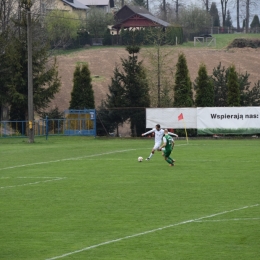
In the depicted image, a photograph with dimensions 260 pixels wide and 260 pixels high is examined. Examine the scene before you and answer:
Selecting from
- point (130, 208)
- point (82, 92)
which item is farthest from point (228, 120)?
point (130, 208)

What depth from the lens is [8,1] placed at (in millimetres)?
64562

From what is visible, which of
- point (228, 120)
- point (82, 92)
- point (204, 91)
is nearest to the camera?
point (228, 120)

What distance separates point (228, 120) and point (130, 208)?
31.7m

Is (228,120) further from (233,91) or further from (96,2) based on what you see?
(96,2)

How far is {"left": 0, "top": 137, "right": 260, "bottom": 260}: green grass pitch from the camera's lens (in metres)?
13.0

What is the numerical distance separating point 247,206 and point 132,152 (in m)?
19.4

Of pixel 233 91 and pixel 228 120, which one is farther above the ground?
pixel 233 91

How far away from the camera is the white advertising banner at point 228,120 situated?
159 ft

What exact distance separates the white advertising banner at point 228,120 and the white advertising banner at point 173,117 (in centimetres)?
48

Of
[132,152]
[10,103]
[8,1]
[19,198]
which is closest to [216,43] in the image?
[8,1]

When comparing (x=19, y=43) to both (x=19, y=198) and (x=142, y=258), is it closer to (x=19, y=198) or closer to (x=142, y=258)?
(x=19, y=198)

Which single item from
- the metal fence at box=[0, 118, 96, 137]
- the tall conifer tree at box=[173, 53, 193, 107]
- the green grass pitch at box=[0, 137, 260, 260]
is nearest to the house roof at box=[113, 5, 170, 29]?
the tall conifer tree at box=[173, 53, 193, 107]

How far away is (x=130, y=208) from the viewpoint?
58.9 ft

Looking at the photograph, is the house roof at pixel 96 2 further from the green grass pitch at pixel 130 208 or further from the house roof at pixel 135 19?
the green grass pitch at pixel 130 208
